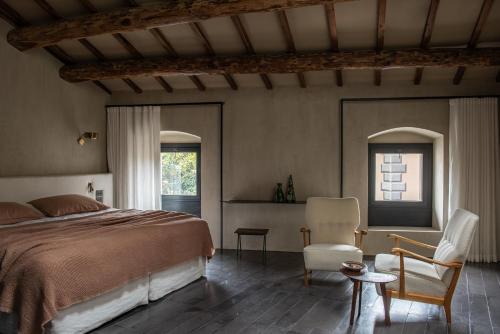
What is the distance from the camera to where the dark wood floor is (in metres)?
3.52

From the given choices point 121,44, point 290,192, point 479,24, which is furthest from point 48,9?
point 479,24

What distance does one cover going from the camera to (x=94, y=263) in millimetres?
3455

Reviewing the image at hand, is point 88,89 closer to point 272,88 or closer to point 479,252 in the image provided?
point 272,88

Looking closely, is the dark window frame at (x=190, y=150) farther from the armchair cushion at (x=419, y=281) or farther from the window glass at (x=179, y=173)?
the armchair cushion at (x=419, y=281)

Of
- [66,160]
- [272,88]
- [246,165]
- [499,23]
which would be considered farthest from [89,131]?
[499,23]

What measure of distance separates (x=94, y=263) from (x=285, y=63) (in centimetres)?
360

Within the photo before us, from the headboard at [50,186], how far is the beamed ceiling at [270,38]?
5.06ft

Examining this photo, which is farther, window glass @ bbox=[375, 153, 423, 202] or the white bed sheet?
window glass @ bbox=[375, 153, 423, 202]

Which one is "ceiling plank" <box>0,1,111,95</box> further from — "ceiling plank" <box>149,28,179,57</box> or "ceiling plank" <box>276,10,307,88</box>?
"ceiling plank" <box>276,10,307,88</box>

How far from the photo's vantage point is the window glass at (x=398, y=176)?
690 centimetres

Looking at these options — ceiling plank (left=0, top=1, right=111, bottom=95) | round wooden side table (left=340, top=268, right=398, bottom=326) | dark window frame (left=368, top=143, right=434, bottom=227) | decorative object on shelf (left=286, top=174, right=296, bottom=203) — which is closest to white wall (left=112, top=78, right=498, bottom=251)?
decorative object on shelf (left=286, top=174, right=296, bottom=203)

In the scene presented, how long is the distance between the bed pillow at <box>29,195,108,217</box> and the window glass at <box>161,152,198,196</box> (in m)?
2.51

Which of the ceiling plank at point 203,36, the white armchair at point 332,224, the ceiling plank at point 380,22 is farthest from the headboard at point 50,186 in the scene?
the ceiling plank at point 380,22

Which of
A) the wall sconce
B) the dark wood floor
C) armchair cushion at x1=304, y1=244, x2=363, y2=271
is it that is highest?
the wall sconce
